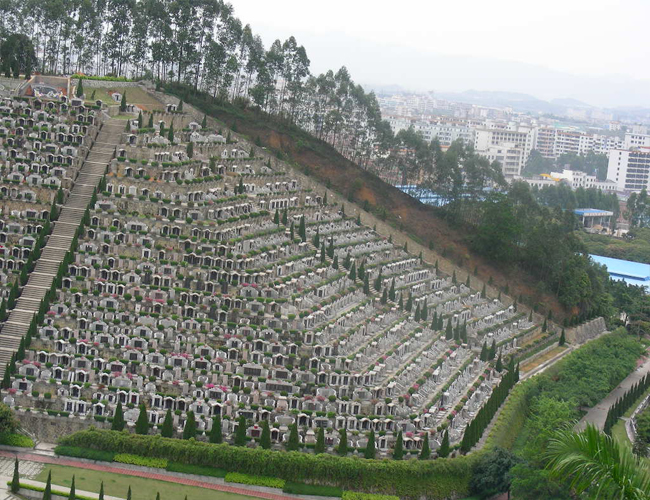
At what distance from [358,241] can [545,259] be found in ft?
72.4

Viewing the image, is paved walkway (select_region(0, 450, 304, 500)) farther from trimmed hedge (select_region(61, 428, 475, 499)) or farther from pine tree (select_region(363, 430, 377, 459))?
pine tree (select_region(363, 430, 377, 459))

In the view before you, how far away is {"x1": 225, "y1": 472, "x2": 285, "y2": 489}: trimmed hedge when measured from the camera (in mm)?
62344

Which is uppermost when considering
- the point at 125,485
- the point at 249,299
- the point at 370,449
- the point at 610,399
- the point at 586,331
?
the point at 249,299

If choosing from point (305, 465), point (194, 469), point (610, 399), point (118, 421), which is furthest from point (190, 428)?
point (610, 399)

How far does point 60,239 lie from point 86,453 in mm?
19401

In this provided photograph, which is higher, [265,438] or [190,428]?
[190,428]

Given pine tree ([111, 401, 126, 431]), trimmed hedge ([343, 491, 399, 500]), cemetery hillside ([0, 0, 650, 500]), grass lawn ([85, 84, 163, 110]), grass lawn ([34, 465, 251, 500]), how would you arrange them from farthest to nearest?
grass lawn ([85, 84, 163, 110]), pine tree ([111, 401, 126, 431]), cemetery hillside ([0, 0, 650, 500]), trimmed hedge ([343, 491, 399, 500]), grass lawn ([34, 465, 251, 500])

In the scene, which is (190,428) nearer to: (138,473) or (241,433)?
(241,433)

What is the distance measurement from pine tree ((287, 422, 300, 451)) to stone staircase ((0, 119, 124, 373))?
19478mm

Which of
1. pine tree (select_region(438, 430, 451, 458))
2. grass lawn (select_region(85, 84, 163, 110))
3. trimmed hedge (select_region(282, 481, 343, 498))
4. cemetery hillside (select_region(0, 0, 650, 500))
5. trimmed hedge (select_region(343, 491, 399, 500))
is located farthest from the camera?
grass lawn (select_region(85, 84, 163, 110))

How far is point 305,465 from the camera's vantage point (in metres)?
63.0

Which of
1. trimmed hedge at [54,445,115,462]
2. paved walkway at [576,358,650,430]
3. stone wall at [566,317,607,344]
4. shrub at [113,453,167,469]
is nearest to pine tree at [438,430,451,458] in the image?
paved walkway at [576,358,650,430]

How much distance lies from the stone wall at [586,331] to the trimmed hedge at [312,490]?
4304cm

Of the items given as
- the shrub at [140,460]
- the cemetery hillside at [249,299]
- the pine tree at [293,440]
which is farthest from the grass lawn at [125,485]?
the pine tree at [293,440]
